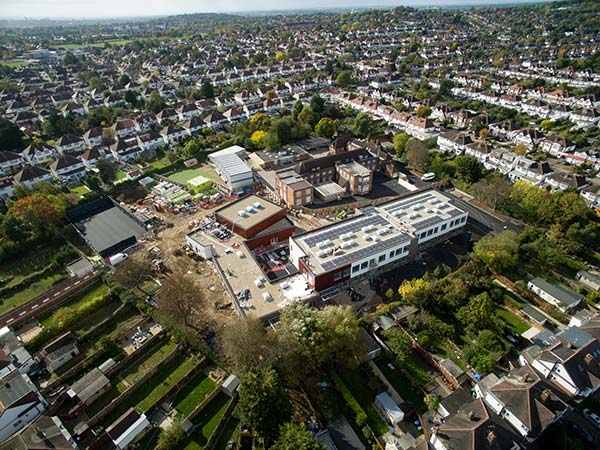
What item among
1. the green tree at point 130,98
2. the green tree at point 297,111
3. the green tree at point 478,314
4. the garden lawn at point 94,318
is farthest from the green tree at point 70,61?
the green tree at point 478,314

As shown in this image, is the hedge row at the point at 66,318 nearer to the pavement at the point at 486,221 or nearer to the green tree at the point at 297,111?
the pavement at the point at 486,221

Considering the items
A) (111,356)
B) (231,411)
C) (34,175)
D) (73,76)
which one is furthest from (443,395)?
(73,76)

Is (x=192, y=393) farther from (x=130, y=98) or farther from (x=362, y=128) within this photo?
(x=130, y=98)

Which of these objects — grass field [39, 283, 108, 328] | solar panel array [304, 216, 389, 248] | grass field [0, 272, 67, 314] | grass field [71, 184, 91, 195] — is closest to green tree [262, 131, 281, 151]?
solar panel array [304, 216, 389, 248]

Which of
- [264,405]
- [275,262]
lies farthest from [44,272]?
[264,405]

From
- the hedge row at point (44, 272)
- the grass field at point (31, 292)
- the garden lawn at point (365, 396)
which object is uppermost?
the hedge row at point (44, 272)

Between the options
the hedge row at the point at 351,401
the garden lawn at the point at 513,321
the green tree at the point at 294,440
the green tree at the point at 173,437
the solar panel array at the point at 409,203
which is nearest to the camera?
the green tree at the point at 294,440
